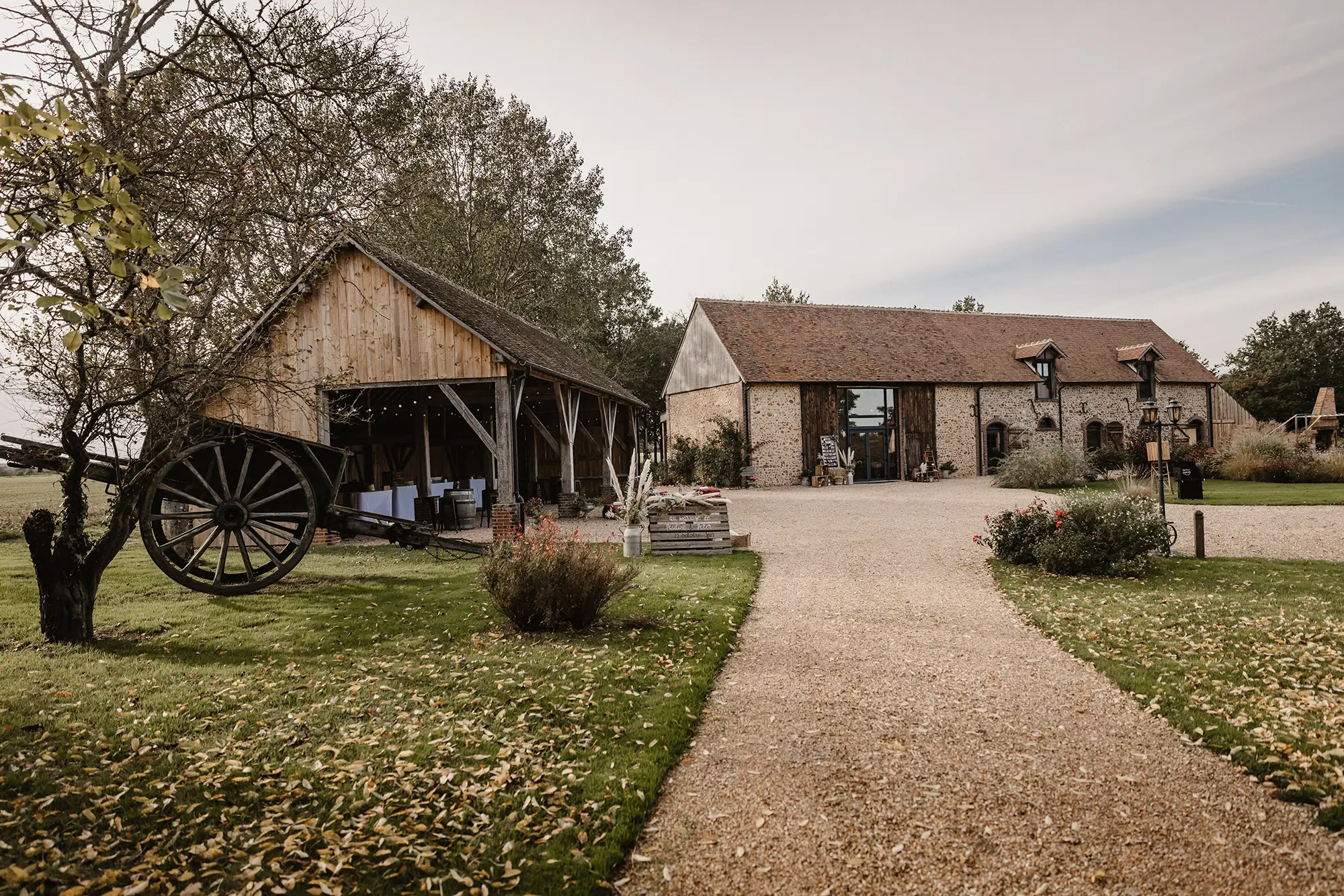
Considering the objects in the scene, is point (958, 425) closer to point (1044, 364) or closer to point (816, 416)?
point (1044, 364)

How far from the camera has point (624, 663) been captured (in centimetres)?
543

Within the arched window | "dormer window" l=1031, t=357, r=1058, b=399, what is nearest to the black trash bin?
"dormer window" l=1031, t=357, r=1058, b=399

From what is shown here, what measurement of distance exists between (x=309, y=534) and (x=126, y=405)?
9.41 ft

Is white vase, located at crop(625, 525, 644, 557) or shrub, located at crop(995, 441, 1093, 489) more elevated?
shrub, located at crop(995, 441, 1093, 489)

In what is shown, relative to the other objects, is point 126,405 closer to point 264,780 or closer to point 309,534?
point 309,534

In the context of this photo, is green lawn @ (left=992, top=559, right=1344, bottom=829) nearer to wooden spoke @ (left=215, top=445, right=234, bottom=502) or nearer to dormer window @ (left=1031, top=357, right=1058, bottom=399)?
wooden spoke @ (left=215, top=445, right=234, bottom=502)

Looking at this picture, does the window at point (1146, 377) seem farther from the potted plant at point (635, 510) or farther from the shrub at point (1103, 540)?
the potted plant at point (635, 510)

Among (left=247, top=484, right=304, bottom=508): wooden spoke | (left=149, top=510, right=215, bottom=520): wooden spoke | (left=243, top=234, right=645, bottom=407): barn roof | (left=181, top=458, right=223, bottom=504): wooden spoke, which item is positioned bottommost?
(left=149, top=510, right=215, bottom=520): wooden spoke

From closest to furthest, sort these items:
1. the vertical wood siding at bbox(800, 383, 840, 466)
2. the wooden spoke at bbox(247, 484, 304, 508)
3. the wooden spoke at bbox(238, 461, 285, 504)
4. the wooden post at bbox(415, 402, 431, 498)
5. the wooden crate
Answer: the wooden spoke at bbox(238, 461, 285, 504) → the wooden spoke at bbox(247, 484, 304, 508) → the wooden crate → the wooden post at bbox(415, 402, 431, 498) → the vertical wood siding at bbox(800, 383, 840, 466)

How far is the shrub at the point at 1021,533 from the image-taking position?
9242mm

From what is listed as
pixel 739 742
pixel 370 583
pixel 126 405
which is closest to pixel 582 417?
pixel 370 583

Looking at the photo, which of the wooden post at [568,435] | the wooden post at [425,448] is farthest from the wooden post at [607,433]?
the wooden post at [425,448]

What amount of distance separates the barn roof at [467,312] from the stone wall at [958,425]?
13.5m

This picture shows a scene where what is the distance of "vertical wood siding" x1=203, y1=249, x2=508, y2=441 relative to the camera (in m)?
13.3
